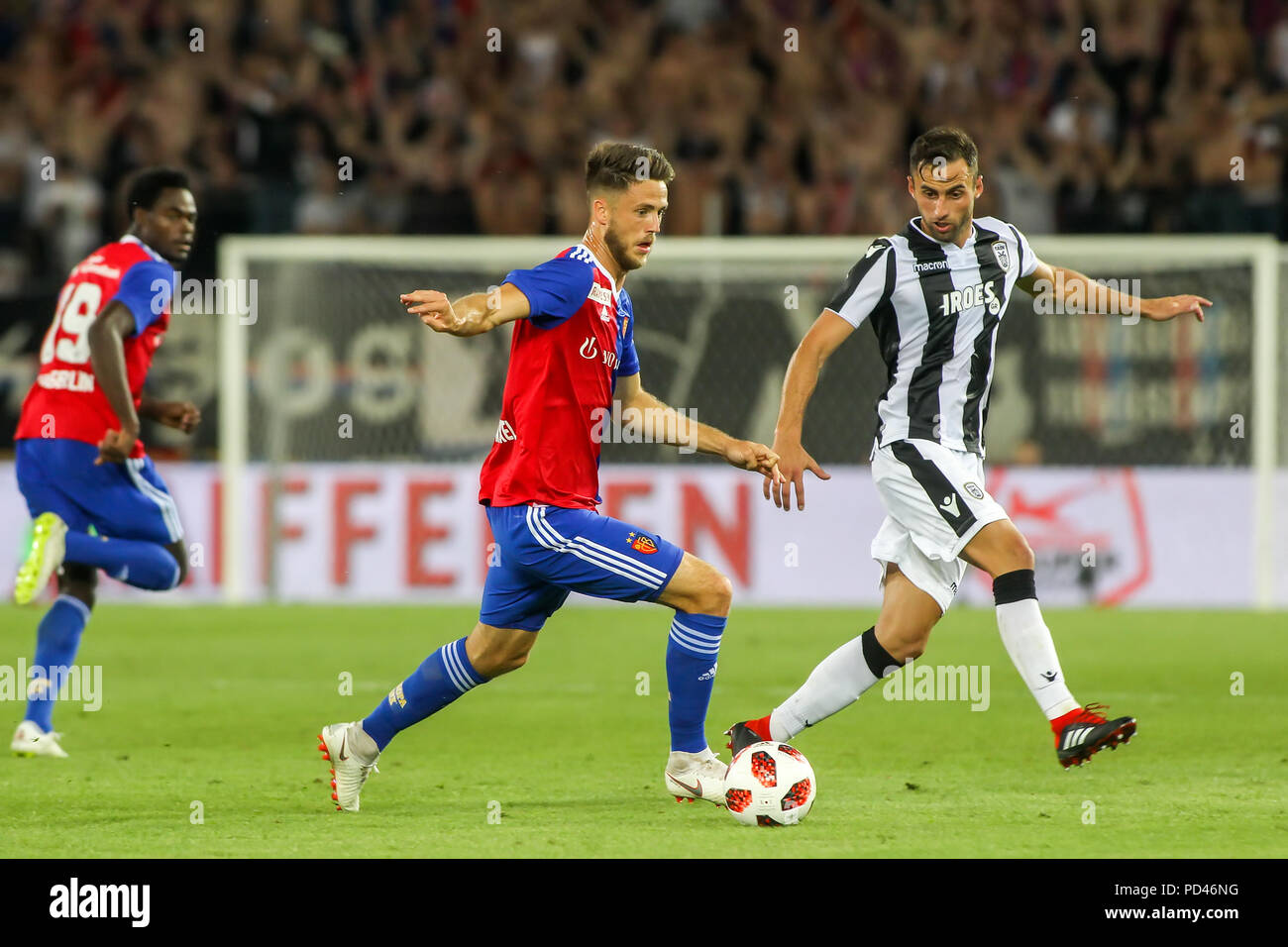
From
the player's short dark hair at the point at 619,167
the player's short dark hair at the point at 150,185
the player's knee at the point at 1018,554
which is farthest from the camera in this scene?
the player's short dark hair at the point at 150,185

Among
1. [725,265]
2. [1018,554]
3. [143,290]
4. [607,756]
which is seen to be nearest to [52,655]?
[143,290]

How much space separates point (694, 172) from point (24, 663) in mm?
7582

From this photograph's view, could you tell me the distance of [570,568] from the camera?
5.17m

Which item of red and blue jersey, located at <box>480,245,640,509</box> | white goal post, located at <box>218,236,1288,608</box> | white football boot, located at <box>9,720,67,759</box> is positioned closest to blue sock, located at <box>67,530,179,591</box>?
white football boot, located at <box>9,720,67,759</box>

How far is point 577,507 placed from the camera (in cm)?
524

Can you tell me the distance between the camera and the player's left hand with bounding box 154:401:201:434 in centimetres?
719

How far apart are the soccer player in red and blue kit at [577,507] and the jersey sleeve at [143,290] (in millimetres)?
2102

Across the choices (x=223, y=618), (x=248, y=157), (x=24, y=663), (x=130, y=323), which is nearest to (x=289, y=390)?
(x=223, y=618)

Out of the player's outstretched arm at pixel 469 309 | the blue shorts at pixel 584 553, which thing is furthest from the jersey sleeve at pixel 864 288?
the player's outstretched arm at pixel 469 309

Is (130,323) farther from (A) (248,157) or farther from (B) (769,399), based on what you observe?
(A) (248,157)

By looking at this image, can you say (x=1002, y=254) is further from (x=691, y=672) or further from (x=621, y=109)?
(x=621, y=109)

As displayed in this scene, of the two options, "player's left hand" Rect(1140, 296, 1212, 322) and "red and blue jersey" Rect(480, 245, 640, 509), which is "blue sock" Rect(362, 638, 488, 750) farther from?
"player's left hand" Rect(1140, 296, 1212, 322)

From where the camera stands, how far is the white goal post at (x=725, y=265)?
41.9 ft

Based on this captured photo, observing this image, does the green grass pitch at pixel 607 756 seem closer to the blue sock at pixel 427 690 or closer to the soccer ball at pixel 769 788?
the soccer ball at pixel 769 788
